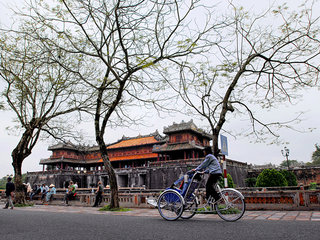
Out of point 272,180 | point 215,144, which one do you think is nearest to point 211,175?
Answer: point 215,144

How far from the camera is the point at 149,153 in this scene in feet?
140

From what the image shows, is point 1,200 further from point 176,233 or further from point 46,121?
point 176,233

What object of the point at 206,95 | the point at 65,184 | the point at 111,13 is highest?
the point at 111,13

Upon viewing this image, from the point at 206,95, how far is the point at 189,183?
442 centimetres

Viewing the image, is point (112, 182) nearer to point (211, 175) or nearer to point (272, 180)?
point (211, 175)

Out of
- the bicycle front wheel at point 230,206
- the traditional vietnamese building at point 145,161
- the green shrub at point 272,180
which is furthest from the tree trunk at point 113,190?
the traditional vietnamese building at point 145,161

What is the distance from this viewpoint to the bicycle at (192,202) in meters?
5.04

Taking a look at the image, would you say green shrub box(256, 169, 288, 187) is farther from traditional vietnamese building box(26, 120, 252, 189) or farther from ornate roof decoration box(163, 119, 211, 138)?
ornate roof decoration box(163, 119, 211, 138)

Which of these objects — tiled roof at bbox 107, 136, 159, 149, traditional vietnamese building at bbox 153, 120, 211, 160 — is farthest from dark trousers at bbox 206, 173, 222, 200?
tiled roof at bbox 107, 136, 159, 149

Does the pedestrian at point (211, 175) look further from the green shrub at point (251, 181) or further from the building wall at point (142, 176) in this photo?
the green shrub at point (251, 181)

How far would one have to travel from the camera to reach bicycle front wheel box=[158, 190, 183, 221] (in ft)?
17.4

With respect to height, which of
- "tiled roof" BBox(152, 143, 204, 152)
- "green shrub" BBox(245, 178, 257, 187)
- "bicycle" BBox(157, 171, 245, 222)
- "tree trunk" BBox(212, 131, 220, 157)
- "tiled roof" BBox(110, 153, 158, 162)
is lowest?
"green shrub" BBox(245, 178, 257, 187)

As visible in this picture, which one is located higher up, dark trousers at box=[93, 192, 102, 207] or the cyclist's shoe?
the cyclist's shoe

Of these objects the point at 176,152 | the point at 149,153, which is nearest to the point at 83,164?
the point at 149,153
